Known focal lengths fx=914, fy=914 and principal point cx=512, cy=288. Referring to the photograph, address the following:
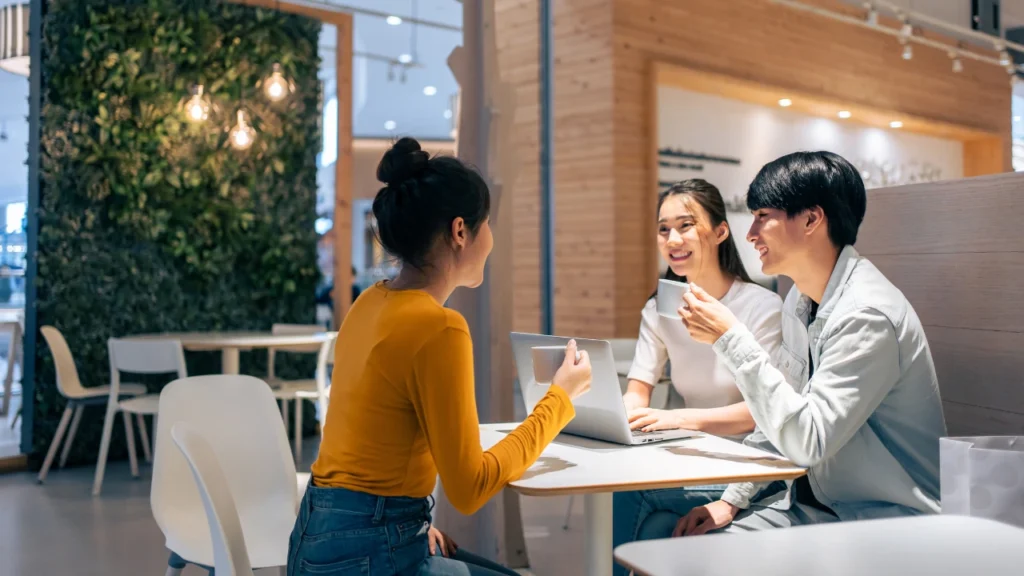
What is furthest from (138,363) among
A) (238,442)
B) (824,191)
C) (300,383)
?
(824,191)

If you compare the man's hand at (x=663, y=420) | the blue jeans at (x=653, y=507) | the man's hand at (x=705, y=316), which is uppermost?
the man's hand at (x=705, y=316)

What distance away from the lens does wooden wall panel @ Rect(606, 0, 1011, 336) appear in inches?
260

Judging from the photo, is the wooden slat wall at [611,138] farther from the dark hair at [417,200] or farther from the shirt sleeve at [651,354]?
the dark hair at [417,200]

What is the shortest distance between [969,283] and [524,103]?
2.07m

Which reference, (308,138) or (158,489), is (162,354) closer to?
(308,138)

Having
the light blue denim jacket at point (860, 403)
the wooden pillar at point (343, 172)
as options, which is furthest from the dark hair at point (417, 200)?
the wooden pillar at point (343, 172)

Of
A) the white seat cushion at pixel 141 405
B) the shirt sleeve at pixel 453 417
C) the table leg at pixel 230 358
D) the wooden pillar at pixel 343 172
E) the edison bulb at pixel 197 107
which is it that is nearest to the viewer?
the shirt sleeve at pixel 453 417

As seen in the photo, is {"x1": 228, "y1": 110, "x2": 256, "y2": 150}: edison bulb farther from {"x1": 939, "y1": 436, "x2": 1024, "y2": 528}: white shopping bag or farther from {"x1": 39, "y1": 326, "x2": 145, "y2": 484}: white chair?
{"x1": 939, "y1": 436, "x2": 1024, "y2": 528}: white shopping bag

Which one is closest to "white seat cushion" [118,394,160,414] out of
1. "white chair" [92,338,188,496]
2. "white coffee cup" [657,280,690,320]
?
"white chair" [92,338,188,496]

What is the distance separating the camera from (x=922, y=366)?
5.97 ft

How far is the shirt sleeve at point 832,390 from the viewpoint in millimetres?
1745

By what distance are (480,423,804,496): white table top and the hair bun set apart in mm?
605

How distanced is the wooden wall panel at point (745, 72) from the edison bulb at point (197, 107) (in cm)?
280

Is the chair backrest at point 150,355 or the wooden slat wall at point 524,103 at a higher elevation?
the wooden slat wall at point 524,103
